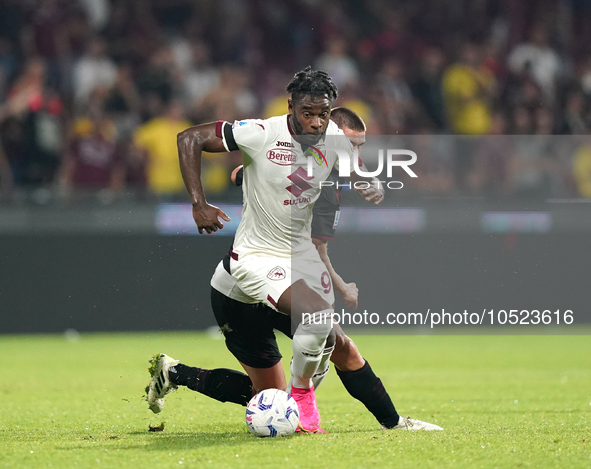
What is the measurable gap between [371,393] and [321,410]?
1.26 meters

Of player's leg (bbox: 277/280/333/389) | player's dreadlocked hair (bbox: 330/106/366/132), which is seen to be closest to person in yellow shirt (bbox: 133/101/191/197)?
player's dreadlocked hair (bbox: 330/106/366/132)

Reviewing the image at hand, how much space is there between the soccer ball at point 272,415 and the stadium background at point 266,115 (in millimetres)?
1610


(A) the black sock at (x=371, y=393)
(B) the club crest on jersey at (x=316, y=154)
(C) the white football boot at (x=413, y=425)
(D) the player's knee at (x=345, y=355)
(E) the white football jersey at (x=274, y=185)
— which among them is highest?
(B) the club crest on jersey at (x=316, y=154)

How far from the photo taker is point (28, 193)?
11336 mm

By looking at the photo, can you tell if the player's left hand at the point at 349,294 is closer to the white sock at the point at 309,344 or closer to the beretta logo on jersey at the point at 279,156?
the white sock at the point at 309,344

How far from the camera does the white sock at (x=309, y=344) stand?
5.03 meters

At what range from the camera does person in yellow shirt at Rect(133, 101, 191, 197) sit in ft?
37.9

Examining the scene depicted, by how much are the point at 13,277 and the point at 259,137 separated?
6718 millimetres

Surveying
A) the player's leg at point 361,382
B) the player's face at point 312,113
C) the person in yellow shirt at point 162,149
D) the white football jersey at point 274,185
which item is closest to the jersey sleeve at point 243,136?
the white football jersey at point 274,185

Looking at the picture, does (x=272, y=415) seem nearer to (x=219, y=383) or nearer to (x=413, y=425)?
(x=219, y=383)

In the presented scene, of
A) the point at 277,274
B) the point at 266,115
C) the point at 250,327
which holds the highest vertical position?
the point at 266,115

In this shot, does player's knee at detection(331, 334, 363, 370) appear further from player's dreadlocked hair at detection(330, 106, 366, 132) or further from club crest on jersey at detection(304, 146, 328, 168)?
player's dreadlocked hair at detection(330, 106, 366, 132)

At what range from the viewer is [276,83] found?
13688 millimetres

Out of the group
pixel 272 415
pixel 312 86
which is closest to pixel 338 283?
pixel 272 415
